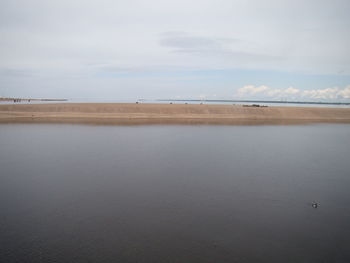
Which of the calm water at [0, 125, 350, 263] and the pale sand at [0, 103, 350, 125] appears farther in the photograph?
the pale sand at [0, 103, 350, 125]

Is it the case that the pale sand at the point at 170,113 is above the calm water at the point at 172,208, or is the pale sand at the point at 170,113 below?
above

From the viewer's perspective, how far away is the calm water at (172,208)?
21.4 feet

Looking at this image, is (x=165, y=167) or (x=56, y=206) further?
(x=165, y=167)

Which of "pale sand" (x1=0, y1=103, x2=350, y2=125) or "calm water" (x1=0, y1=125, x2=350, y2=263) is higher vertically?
"pale sand" (x1=0, y1=103, x2=350, y2=125)

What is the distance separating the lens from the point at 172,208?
8.75 metres

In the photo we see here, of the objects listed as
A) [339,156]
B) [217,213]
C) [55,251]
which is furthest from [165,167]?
[339,156]

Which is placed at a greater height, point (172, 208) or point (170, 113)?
point (170, 113)

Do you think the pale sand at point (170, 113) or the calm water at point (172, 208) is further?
the pale sand at point (170, 113)

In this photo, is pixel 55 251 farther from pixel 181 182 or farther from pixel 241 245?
pixel 181 182

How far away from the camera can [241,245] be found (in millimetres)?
6801

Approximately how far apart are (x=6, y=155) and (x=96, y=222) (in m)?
12.1

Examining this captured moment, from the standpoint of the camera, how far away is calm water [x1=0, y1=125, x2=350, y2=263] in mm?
6535

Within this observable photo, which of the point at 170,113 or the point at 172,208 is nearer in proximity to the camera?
the point at 172,208

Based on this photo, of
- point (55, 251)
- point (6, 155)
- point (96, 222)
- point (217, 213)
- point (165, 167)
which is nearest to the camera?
point (55, 251)
